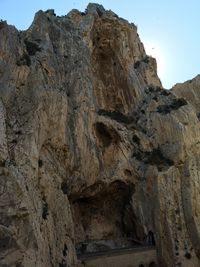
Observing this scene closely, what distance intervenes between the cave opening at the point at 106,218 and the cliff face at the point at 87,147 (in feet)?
0.40

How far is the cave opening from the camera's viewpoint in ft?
142

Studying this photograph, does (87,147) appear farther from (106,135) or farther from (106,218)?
(106,218)

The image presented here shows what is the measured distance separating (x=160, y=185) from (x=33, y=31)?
74.3 ft

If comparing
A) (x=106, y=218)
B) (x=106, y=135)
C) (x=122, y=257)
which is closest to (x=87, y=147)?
(x=106, y=135)

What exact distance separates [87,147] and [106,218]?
33.8 feet

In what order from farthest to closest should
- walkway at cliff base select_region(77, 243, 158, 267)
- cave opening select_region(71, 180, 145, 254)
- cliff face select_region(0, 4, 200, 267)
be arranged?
cave opening select_region(71, 180, 145, 254), walkway at cliff base select_region(77, 243, 158, 267), cliff face select_region(0, 4, 200, 267)

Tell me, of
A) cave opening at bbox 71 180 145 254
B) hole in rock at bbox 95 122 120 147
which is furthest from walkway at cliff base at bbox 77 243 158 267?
hole in rock at bbox 95 122 120 147

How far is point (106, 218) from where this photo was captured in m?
46.0

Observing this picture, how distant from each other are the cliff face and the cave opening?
0.40ft

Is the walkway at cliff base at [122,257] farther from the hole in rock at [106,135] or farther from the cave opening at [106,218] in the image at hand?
the hole in rock at [106,135]

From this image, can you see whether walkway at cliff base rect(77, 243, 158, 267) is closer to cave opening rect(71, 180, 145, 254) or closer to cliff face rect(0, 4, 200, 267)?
cliff face rect(0, 4, 200, 267)

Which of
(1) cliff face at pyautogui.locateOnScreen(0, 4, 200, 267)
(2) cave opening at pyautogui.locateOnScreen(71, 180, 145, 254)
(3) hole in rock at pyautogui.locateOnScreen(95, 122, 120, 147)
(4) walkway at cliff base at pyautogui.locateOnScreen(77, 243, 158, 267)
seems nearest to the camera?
(1) cliff face at pyautogui.locateOnScreen(0, 4, 200, 267)

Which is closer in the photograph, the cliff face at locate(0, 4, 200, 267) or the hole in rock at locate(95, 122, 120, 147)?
the cliff face at locate(0, 4, 200, 267)

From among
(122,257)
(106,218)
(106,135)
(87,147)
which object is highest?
(106,135)
